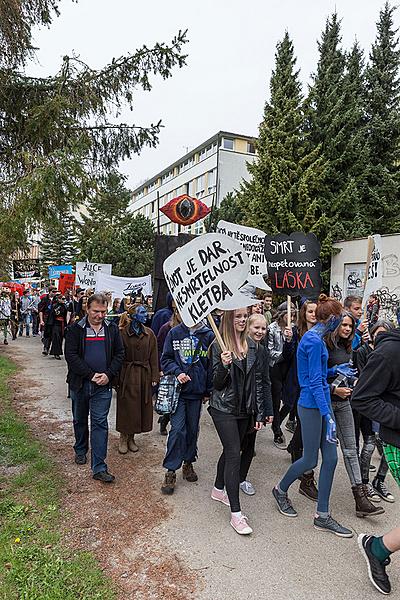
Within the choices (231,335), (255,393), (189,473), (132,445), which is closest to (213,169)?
(132,445)

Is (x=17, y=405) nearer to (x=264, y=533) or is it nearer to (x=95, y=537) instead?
(x=95, y=537)

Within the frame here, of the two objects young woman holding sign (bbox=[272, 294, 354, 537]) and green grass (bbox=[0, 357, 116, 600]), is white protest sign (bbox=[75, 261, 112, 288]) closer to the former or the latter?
green grass (bbox=[0, 357, 116, 600])

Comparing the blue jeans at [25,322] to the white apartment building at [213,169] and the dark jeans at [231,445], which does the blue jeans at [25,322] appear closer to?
the dark jeans at [231,445]

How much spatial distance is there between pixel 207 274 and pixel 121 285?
8014 mm

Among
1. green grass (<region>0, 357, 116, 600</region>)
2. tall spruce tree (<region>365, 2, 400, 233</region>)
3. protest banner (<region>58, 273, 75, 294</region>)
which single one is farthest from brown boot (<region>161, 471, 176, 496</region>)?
tall spruce tree (<region>365, 2, 400, 233</region>)

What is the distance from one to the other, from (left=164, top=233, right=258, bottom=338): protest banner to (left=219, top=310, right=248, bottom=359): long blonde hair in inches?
5.5

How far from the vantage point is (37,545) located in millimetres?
3523

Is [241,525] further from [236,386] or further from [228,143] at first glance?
[228,143]

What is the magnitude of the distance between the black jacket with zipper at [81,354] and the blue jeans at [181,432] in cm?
85

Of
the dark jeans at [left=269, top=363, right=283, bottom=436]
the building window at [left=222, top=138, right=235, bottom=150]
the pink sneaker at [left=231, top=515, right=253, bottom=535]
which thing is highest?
the building window at [left=222, top=138, right=235, bottom=150]

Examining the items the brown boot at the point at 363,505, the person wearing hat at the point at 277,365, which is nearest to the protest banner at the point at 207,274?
the person wearing hat at the point at 277,365

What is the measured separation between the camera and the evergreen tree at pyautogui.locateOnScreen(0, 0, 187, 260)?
6688 millimetres

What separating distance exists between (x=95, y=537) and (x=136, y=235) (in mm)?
31130

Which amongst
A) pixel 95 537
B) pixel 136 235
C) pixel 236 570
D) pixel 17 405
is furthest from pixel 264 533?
pixel 136 235
